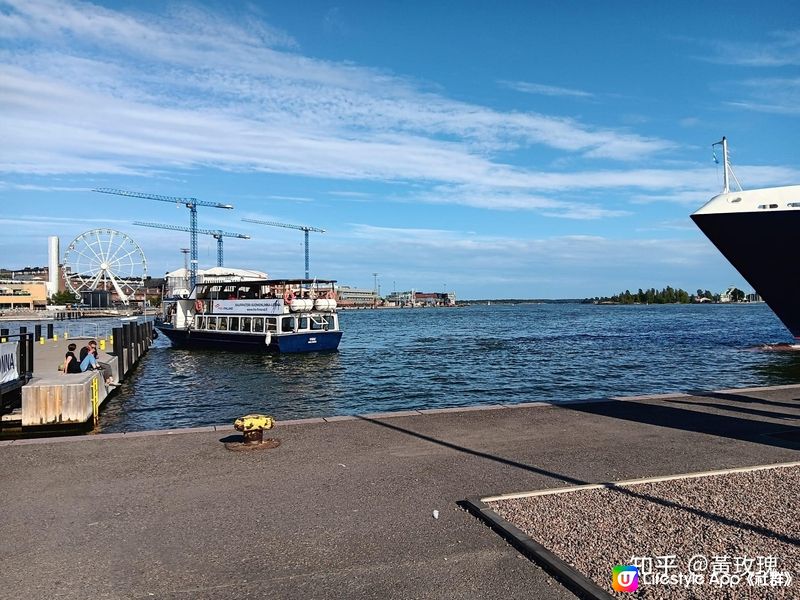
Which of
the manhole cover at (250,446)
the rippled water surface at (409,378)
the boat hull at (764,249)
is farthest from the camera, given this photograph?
the boat hull at (764,249)

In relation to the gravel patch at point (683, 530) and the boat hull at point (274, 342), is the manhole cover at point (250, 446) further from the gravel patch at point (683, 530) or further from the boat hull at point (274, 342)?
the boat hull at point (274, 342)

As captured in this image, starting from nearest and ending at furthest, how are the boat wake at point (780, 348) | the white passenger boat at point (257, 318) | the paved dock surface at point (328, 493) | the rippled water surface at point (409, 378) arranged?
the paved dock surface at point (328, 493) → the rippled water surface at point (409, 378) → the boat wake at point (780, 348) → the white passenger boat at point (257, 318)

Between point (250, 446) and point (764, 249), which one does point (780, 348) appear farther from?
point (250, 446)

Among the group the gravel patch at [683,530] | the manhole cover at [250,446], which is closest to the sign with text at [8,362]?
the manhole cover at [250,446]

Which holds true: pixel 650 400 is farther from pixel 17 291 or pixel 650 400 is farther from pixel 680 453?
pixel 17 291

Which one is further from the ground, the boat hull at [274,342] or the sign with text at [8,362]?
the sign with text at [8,362]

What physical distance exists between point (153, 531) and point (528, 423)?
286 inches

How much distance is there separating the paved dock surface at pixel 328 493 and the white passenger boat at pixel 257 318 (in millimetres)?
32471

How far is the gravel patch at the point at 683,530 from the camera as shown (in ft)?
16.7

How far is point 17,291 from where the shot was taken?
170 metres

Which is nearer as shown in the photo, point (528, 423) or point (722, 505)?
point (722, 505)

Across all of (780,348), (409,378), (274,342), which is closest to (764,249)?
(409,378)

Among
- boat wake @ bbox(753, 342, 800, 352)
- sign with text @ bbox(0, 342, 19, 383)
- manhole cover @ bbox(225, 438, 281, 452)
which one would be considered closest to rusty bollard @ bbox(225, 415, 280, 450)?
manhole cover @ bbox(225, 438, 281, 452)

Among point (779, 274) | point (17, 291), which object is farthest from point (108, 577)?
point (17, 291)
